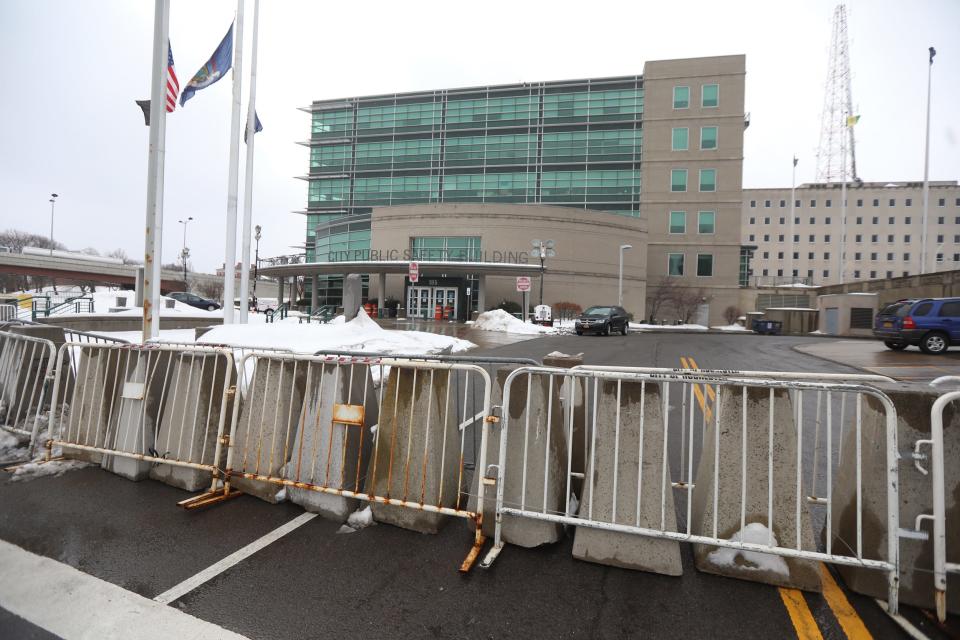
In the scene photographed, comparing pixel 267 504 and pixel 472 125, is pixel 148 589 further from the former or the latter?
pixel 472 125

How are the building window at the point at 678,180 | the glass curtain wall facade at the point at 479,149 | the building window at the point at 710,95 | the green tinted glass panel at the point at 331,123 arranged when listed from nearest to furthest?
1. the building window at the point at 710,95
2. the building window at the point at 678,180
3. the glass curtain wall facade at the point at 479,149
4. the green tinted glass panel at the point at 331,123

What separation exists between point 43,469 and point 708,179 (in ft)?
204

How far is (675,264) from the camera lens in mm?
56875

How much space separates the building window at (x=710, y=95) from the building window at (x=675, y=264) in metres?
17.6

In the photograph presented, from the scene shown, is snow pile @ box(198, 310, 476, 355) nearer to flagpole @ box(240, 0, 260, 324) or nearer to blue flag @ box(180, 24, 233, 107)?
flagpole @ box(240, 0, 260, 324)

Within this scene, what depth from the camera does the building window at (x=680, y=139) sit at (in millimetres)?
56125

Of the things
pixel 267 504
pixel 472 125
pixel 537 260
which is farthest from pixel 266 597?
pixel 472 125

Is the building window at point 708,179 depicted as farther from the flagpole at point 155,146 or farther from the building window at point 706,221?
the flagpole at point 155,146

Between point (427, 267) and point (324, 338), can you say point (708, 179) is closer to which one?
point (427, 267)

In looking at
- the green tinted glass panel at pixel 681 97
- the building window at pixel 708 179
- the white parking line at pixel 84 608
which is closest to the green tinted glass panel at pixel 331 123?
the green tinted glass panel at pixel 681 97

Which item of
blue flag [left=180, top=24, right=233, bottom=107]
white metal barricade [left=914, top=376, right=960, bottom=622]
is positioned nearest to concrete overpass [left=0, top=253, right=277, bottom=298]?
blue flag [left=180, top=24, right=233, bottom=107]

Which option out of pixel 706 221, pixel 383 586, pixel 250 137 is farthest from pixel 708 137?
pixel 383 586

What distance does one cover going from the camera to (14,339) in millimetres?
6730

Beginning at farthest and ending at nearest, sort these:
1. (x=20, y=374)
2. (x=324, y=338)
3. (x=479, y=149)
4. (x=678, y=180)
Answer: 1. (x=479, y=149)
2. (x=678, y=180)
3. (x=324, y=338)
4. (x=20, y=374)
